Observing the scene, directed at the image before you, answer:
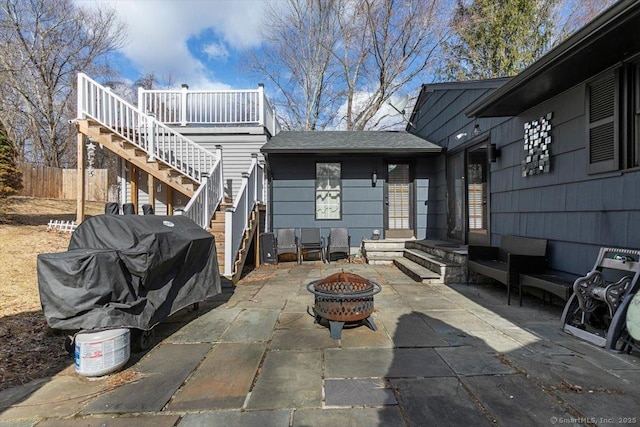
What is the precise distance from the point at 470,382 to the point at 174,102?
28.4 ft

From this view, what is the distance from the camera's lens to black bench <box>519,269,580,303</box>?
3.23 m

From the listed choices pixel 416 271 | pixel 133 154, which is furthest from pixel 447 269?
pixel 133 154

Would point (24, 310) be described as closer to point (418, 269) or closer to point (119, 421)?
point (119, 421)

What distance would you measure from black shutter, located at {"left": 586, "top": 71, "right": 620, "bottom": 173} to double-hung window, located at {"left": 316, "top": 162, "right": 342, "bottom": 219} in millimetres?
5064

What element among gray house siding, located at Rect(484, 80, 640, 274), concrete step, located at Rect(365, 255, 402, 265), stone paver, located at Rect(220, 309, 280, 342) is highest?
gray house siding, located at Rect(484, 80, 640, 274)

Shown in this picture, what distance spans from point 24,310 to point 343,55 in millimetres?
15671

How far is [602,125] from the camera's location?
3.31m

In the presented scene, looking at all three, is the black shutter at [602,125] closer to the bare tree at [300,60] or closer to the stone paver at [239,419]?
the stone paver at [239,419]

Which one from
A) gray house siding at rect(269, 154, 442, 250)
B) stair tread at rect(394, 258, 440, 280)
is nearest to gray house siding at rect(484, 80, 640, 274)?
stair tread at rect(394, 258, 440, 280)

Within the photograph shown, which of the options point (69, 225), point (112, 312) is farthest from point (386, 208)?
point (69, 225)

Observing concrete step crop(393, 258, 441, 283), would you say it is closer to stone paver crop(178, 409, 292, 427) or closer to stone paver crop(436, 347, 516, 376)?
stone paver crop(436, 347, 516, 376)

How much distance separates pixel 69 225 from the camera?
7574 mm

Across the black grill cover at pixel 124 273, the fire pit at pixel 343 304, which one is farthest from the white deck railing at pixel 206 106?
the fire pit at pixel 343 304

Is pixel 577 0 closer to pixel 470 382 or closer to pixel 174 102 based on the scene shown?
pixel 174 102
